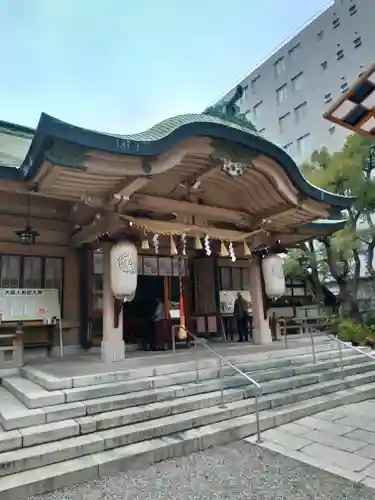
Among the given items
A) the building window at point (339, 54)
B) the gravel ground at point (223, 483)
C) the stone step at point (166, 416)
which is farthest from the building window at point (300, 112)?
the gravel ground at point (223, 483)

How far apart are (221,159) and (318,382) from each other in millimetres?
4248

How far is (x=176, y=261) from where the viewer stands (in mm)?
9477

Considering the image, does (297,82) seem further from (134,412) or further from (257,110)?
(134,412)

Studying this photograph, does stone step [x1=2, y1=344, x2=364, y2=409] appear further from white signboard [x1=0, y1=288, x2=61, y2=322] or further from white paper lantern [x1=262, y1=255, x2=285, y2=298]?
white paper lantern [x1=262, y1=255, x2=285, y2=298]

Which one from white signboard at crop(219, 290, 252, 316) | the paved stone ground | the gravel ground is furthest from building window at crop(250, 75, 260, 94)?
the gravel ground

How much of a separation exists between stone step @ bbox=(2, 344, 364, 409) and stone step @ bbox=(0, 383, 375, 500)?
27.7 inches

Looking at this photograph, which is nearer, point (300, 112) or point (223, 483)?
point (223, 483)

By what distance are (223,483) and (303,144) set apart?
2761 cm

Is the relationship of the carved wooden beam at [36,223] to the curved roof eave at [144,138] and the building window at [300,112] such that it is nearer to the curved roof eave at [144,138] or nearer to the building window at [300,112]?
the curved roof eave at [144,138]

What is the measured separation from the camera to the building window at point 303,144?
90.5 feet

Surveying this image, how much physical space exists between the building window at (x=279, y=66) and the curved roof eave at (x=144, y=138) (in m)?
26.7

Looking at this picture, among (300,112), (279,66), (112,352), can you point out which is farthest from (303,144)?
(112,352)

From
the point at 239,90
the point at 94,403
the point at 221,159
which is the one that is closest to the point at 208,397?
the point at 94,403

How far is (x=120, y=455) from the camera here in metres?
3.95
